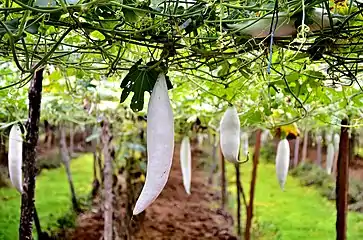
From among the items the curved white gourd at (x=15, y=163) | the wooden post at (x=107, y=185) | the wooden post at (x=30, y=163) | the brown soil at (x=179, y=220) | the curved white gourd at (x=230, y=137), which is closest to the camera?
the curved white gourd at (x=230, y=137)

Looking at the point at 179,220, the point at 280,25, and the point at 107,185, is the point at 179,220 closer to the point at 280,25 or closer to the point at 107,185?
the point at 107,185

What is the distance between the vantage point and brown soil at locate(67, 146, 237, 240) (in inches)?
165

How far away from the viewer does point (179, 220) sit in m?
4.80

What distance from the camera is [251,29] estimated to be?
0.94m

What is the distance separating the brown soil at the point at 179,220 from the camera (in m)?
4.19

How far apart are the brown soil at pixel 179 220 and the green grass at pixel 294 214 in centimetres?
32

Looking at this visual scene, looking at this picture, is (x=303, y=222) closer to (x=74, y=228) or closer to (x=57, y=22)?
(x=74, y=228)

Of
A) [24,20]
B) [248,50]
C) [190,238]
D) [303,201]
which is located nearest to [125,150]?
[190,238]

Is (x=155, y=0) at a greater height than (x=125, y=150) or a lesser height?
greater

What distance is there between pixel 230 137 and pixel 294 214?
13.7 feet

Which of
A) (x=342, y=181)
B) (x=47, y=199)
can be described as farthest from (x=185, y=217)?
(x=342, y=181)

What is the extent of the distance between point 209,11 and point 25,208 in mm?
956

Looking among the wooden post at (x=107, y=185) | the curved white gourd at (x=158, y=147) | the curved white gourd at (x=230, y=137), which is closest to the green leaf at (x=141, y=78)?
the curved white gourd at (x=158, y=147)

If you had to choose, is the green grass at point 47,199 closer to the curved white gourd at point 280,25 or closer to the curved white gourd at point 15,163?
the curved white gourd at point 15,163
